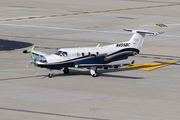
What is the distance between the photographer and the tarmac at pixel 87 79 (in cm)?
2315

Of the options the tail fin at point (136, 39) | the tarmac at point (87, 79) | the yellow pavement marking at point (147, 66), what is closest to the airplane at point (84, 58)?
the tail fin at point (136, 39)

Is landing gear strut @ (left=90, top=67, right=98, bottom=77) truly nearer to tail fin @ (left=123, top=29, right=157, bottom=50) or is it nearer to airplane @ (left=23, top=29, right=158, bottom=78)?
airplane @ (left=23, top=29, right=158, bottom=78)

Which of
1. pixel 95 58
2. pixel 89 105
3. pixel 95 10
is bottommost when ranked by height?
pixel 89 105

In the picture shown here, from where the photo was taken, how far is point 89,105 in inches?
960

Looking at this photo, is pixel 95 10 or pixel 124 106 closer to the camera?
pixel 124 106

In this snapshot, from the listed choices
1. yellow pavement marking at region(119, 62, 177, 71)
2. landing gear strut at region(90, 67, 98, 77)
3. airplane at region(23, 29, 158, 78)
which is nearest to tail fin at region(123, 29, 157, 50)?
airplane at region(23, 29, 158, 78)

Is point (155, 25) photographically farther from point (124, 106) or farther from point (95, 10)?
point (124, 106)

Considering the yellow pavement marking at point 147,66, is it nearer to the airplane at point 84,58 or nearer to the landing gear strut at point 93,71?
the airplane at point 84,58

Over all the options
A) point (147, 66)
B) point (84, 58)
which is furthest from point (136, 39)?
point (84, 58)

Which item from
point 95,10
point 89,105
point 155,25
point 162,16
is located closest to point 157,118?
point 89,105

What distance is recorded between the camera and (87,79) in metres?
32.2

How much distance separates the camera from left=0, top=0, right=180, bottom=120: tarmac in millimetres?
23150

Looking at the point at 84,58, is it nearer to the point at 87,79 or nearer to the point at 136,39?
the point at 87,79

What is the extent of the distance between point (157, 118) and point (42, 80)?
507 inches
